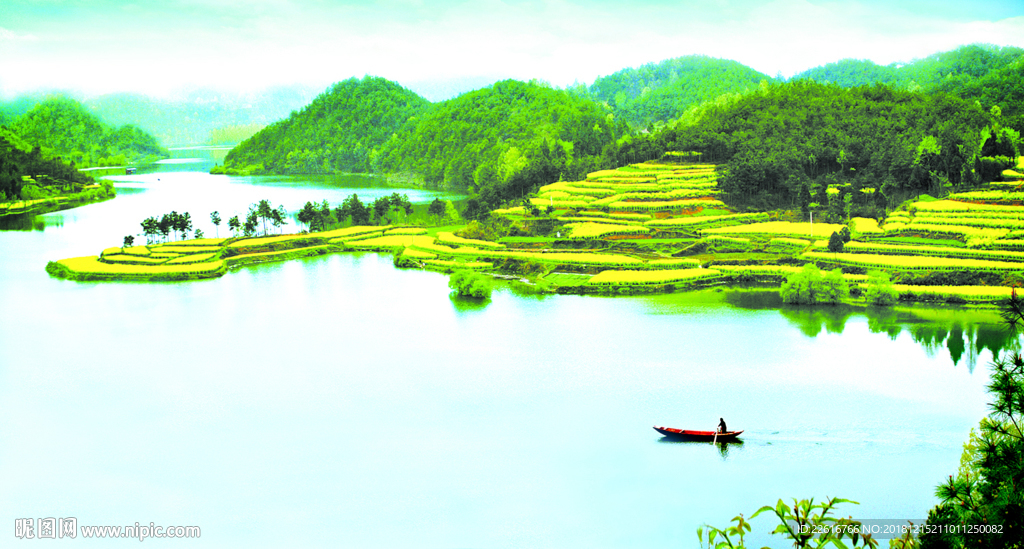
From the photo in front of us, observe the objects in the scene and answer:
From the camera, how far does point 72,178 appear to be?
40781 mm

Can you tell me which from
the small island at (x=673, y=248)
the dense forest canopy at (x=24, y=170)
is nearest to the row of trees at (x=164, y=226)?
the small island at (x=673, y=248)

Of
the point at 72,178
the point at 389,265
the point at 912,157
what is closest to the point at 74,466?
the point at 389,265

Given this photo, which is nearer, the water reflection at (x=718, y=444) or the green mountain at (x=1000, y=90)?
the water reflection at (x=718, y=444)

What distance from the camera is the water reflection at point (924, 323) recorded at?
50.5 ft

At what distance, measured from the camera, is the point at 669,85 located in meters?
76.8

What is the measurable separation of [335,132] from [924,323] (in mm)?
63709

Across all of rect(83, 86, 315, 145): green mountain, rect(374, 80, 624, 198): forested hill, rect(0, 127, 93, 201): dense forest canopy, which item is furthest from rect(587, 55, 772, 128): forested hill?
rect(0, 127, 93, 201): dense forest canopy

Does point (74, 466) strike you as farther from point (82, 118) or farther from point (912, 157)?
point (82, 118)

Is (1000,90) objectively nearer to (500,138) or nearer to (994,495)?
(500,138)

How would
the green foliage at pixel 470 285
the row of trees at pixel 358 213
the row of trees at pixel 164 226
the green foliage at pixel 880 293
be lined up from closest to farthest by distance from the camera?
the green foliage at pixel 880 293 → the green foliage at pixel 470 285 → the row of trees at pixel 164 226 → the row of trees at pixel 358 213

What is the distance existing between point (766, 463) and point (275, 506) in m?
6.70

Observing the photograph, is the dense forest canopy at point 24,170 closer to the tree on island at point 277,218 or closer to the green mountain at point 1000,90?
the tree on island at point 277,218

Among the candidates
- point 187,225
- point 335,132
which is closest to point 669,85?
point 335,132

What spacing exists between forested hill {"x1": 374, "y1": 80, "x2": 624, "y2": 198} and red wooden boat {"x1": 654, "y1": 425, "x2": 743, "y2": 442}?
27.0 meters
